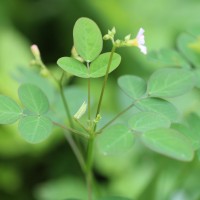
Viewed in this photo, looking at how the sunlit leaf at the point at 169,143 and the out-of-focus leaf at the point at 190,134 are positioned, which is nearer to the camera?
the sunlit leaf at the point at 169,143

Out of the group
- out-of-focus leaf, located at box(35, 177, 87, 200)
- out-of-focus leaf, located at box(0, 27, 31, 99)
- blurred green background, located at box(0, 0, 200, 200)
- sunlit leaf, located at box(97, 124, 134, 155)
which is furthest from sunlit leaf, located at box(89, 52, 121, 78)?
out-of-focus leaf, located at box(0, 27, 31, 99)

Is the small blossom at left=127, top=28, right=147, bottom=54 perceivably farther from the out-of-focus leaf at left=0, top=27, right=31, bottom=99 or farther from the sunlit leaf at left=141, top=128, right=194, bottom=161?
the out-of-focus leaf at left=0, top=27, right=31, bottom=99

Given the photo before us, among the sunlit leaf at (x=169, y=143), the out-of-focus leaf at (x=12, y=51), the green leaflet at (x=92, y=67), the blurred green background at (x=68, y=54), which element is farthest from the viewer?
the out-of-focus leaf at (x=12, y=51)

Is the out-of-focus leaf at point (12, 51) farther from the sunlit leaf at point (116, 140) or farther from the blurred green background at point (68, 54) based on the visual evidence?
the sunlit leaf at point (116, 140)

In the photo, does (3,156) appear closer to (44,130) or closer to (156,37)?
(156,37)

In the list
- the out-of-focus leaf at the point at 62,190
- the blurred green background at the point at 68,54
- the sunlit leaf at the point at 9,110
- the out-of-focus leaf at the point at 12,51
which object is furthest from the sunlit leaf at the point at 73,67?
the out-of-focus leaf at the point at 12,51


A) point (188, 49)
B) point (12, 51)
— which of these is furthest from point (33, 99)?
point (12, 51)
